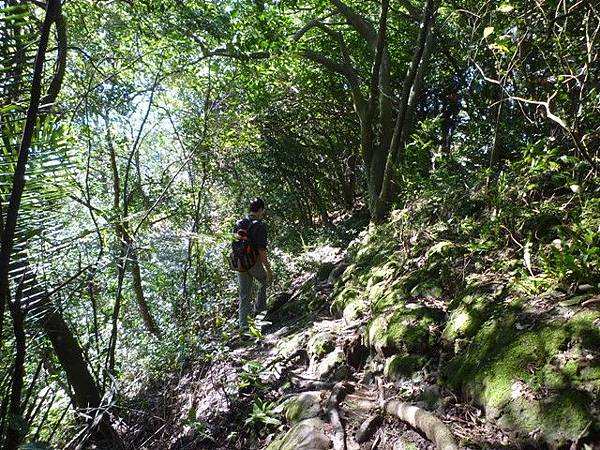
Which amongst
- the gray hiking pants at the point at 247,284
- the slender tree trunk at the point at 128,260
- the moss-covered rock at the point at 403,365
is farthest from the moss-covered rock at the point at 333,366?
the gray hiking pants at the point at 247,284

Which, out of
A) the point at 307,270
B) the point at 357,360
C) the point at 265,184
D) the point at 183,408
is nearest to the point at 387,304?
the point at 357,360

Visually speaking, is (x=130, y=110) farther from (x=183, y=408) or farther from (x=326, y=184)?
(x=326, y=184)

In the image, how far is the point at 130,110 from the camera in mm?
5539

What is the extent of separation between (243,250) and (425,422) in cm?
399

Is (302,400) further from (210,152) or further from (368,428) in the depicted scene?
(210,152)

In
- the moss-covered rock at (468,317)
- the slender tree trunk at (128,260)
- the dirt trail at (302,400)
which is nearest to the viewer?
the dirt trail at (302,400)

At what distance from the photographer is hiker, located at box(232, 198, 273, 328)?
603 centimetres

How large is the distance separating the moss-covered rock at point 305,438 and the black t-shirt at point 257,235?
3.24 meters

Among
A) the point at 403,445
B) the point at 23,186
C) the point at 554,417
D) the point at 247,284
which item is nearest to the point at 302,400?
the point at 403,445

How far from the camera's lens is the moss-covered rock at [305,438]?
268cm

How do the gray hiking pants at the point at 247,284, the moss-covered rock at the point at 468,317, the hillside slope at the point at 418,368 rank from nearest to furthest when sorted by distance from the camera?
the hillside slope at the point at 418,368 → the moss-covered rock at the point at 468,317 → the gray hiking pants at the point at 247,284

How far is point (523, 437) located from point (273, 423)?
1.91 meters

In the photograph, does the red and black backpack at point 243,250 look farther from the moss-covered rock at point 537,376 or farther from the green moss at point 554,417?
the green moss at point 554,417

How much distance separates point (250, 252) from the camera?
6121 mm
